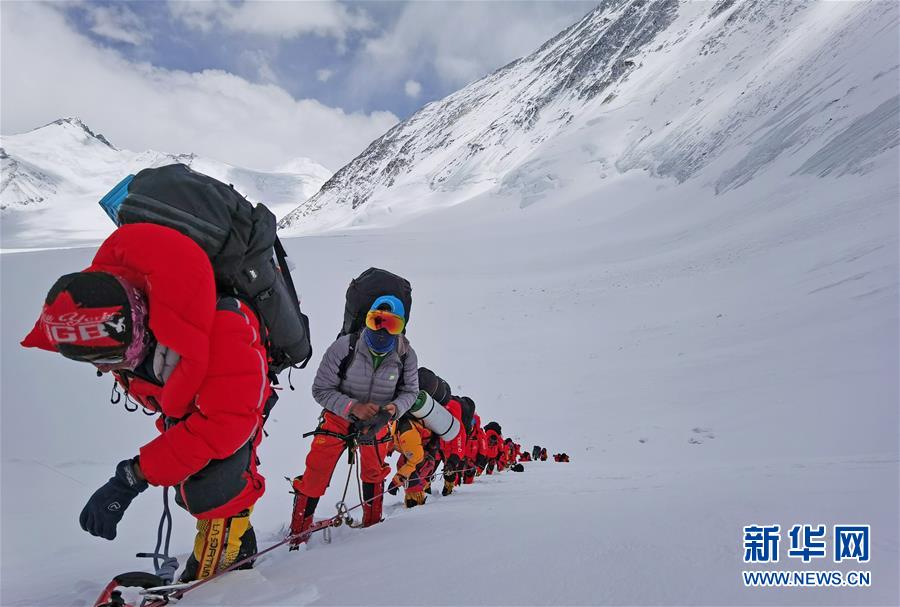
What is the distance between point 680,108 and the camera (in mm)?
30031

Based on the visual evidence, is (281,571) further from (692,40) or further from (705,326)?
(692,40)

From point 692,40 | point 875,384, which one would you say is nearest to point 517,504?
point 875,384

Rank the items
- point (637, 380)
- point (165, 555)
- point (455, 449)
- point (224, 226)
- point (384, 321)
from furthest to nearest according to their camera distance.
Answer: point (637, 380), point (455, 449), point (384, 321), point (165, 555), point (224, 226)

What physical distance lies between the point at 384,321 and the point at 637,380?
20.1 ft

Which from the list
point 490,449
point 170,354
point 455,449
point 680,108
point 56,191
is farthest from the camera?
point 56,191

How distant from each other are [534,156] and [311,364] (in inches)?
1212

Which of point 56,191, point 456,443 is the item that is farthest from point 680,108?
point 56,191

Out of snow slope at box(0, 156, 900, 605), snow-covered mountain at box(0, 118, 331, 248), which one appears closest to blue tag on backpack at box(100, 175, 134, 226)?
snow slope at box(0, 156, 900, 605)

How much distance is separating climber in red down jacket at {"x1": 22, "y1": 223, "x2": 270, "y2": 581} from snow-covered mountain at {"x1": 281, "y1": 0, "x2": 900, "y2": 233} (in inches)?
606

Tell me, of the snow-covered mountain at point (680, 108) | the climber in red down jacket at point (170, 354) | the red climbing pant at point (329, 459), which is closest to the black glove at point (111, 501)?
the climber in red down jacket at point (170, 354)

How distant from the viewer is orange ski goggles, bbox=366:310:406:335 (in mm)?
3381

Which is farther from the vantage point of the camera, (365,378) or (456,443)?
(456,443)

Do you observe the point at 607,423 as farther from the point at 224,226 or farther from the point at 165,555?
the point at 224,226

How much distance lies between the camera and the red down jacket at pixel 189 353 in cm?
170
